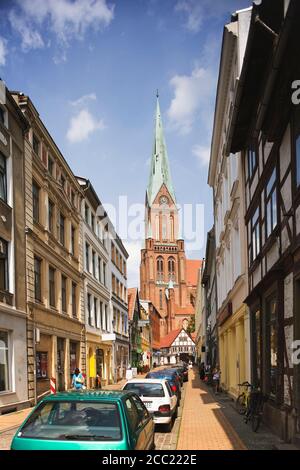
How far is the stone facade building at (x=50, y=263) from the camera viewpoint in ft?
73.0

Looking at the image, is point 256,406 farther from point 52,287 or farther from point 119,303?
point 119,303

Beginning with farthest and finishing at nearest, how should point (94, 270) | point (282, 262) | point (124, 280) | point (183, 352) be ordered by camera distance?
1. point (183, 352)
2. point (124, 280)
3. point (94, 270)
4. point (282, 262)

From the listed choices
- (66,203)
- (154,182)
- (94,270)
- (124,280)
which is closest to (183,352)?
(154,182)

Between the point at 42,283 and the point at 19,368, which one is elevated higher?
the point at 42,283

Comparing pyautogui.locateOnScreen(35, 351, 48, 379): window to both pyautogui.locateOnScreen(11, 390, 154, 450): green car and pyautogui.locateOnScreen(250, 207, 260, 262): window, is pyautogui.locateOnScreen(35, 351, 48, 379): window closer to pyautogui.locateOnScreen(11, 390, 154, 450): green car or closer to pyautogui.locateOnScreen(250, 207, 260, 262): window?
pyautogui.locateOnScreen(250, 207, 260, 262): window

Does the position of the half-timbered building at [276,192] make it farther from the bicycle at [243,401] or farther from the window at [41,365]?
the window at [41,365]

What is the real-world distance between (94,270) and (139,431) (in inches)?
1211

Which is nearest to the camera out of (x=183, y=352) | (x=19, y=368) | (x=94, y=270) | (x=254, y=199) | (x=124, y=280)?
(x=254, y=199)

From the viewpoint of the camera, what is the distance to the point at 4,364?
19062mm

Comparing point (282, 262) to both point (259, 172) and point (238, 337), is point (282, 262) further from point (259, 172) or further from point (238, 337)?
point (238, 337)

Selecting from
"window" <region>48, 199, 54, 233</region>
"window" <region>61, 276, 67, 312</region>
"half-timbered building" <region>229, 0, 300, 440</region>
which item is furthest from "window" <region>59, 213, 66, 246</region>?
"half-timbered building" <region>229, 0, 300, 440</region>

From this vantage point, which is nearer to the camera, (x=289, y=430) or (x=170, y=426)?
(x=289, y=430)

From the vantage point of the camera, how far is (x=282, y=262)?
476 inches

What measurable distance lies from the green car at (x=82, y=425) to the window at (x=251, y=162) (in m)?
10.4
